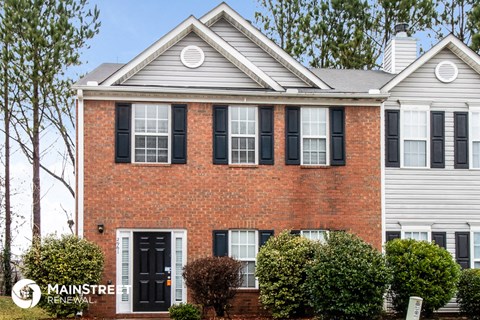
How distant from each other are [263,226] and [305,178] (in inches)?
70.4

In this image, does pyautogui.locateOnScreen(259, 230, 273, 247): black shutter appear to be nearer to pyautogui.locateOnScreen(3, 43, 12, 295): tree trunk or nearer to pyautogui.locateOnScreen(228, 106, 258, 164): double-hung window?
pyautogui.locateOnScreen(228, 106, 258, 164): double-hung window

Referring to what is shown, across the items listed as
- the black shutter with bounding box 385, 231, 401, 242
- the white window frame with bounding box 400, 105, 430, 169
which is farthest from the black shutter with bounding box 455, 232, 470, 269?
the white window frame with bounding box 400, 105, 430, 169

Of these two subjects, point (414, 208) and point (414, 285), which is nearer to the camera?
point (414, 285)

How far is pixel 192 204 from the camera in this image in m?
21.5

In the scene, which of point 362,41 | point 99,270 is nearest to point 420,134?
point 99,270

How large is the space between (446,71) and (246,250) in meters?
7.87

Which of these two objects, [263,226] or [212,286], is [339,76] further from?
→ [212,286]

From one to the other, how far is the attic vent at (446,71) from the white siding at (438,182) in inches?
5.6

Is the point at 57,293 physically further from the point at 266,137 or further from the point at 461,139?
the point at 461,139

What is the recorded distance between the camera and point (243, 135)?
858 inches

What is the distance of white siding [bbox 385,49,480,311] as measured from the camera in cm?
2255

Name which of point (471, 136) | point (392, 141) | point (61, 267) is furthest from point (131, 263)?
point (471, 136)

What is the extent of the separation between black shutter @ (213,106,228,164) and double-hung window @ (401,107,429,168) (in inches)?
207

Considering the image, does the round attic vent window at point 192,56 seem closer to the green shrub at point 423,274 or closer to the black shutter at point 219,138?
the black shutter at point 219,138
